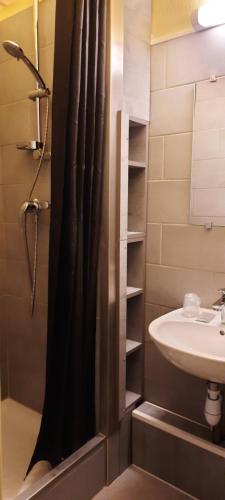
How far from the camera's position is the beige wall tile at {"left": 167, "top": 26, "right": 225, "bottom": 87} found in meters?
1.44

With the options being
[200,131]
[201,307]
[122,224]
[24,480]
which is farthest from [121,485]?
[200,131]

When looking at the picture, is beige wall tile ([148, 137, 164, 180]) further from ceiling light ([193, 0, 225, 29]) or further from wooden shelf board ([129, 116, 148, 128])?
ceiling light ([193, 0, 225, 29])

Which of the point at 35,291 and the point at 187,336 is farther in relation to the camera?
the point at 35,291

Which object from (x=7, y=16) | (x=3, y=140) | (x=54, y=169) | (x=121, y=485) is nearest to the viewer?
(x=54, y=169)

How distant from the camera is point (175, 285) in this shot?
5.47 feet

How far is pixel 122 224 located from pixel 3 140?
881 millimetres

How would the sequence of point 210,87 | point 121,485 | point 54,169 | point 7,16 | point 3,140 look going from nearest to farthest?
point 54,169 → point 210,87 → point 121,485 → point 7,16 → point 3,140

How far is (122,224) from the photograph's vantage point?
59.0 inches

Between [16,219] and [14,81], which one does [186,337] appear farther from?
[14,81]

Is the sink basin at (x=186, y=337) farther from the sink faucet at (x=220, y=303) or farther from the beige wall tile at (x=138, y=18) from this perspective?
the beige wall tile at (x=138, y=18)

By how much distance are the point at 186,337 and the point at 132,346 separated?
0.38 meters

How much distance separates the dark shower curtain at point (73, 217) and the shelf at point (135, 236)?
0.76ft

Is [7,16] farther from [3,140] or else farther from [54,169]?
[54,169]

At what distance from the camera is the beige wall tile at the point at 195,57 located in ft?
4.71
